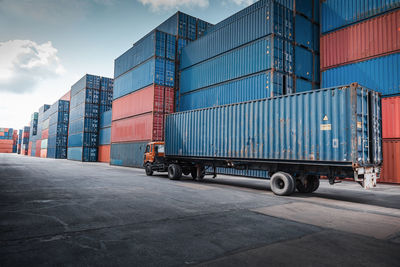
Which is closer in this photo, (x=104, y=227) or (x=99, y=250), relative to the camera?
(x=99, y=250)

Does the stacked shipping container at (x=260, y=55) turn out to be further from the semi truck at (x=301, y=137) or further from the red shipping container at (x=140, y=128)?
the semi truck at (x=301, y=137)

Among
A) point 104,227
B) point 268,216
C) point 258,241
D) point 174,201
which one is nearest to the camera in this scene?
point 258,241

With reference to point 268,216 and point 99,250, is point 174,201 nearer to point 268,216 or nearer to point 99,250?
point 268,216

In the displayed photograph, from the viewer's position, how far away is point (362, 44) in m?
16.6

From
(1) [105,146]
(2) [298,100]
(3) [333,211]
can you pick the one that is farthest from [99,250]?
(1) [105,146]

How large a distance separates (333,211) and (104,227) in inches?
256

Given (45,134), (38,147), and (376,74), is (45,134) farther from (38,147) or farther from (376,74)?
(376,74)

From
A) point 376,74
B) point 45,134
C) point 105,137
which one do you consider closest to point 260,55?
point 376,74

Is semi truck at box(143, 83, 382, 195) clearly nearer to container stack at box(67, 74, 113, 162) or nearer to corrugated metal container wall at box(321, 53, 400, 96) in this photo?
corrugated metal container wall at box(321, 53, 400, 96)

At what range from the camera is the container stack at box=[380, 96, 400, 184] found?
47.5 ft

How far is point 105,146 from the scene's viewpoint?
42375 mm

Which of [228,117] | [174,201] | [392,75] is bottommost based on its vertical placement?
[174,201]

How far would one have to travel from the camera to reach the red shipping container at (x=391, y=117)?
576 inches

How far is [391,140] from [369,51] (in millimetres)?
5920
